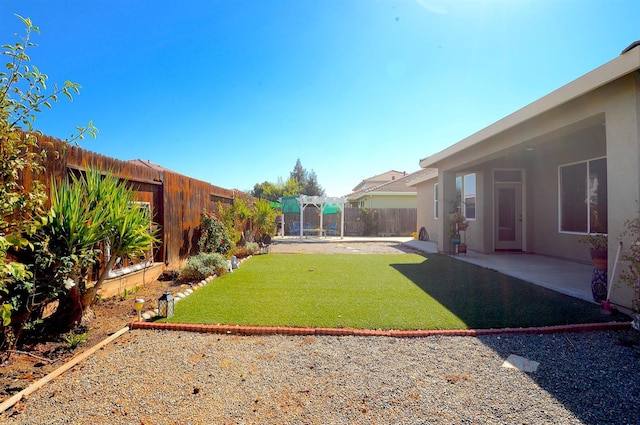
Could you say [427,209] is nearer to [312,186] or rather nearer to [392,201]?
[392,201]

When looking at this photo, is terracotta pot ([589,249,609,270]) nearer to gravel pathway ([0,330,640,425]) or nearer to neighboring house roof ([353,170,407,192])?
gravel pathway ([0,330,640,425])

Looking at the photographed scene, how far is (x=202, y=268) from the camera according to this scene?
682 centimetres

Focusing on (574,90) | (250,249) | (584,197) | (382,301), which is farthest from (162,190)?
(584,197)

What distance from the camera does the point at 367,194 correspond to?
24.6 meters

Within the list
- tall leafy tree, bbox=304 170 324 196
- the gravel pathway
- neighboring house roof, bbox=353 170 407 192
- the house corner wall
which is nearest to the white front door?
the house corner wall

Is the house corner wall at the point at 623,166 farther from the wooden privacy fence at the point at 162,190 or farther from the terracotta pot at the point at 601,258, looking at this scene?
the wooden privacy fence at the point at 162,190

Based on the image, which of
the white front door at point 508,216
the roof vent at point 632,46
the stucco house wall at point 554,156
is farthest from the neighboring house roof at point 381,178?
the roof vent at point 632,46

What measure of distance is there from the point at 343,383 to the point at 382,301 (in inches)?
102

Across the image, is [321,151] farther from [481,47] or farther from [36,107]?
[36,107]

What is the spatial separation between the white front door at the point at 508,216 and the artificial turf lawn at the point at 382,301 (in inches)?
169

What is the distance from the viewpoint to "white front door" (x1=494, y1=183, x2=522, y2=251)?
439 inches

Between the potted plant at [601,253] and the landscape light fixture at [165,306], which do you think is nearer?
the landscape light fixture at [165,306]

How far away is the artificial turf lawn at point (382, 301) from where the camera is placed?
4.21 m

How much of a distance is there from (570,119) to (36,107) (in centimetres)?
734
